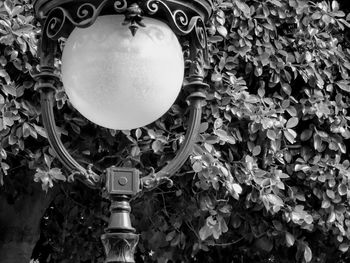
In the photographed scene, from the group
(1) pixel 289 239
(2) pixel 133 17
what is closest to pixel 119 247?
(2) pixel 133 17

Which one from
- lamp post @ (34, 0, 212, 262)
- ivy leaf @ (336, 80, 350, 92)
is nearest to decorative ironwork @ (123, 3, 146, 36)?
lamp post @ (34, 0, 212, 262)

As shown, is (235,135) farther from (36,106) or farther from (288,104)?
(36,106)

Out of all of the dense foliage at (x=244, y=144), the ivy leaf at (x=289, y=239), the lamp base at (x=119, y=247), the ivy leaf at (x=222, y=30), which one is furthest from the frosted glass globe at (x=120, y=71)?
the ivy leaf at (x=289, y=239)

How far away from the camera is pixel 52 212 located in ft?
22.2

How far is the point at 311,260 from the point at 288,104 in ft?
3.82

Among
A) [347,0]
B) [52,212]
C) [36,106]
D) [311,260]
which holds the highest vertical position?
[347,0]

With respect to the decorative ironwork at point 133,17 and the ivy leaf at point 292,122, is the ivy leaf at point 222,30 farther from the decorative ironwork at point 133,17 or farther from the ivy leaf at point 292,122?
the decorative ironwork at point 133,17

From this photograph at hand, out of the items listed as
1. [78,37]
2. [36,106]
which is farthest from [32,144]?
[78,37]

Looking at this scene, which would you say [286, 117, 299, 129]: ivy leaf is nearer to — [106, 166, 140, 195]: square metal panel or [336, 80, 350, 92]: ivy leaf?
[336, 80, 350, 92]: ivy leaf

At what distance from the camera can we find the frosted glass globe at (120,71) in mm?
2746

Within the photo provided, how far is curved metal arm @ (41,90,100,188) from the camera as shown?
109 inches

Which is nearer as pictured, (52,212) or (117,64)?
(117,64)

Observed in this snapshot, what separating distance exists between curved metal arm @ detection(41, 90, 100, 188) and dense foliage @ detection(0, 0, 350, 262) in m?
2.05

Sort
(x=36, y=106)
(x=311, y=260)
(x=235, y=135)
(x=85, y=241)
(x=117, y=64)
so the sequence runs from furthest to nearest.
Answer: (x=85, y=241)
(x=311, y=260)
(x=235, y=135)
(x=36, y=106)
(x=117, y=64)
